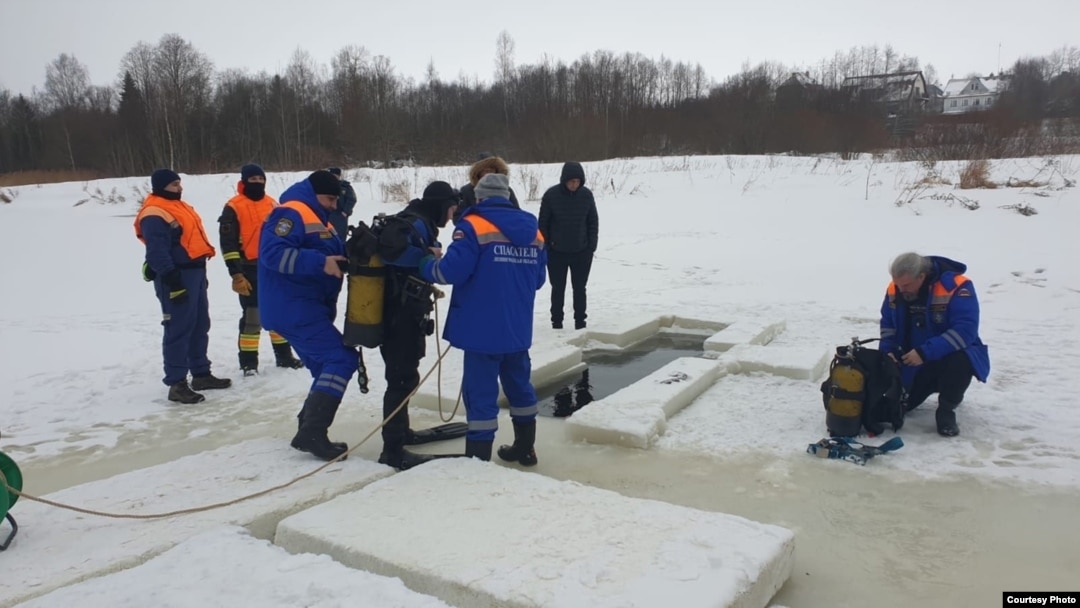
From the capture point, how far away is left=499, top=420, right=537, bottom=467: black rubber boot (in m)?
4.05

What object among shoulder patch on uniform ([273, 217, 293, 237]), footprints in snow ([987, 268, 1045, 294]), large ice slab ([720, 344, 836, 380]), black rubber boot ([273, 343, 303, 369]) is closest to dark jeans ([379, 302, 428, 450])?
shoulder patch on uniform ([273, 217, 293, 237])

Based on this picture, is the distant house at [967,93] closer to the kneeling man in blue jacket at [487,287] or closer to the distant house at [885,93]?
the distant house at [885,93]

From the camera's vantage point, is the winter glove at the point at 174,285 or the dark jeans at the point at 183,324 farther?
the dark jeans at the point at 183,324

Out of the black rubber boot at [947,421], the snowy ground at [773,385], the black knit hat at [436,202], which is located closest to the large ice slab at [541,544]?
the snowy ground at [773,385]

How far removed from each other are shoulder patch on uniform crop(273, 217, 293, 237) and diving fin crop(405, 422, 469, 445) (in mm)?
1481


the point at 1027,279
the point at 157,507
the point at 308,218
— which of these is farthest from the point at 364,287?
the point at 1027,279

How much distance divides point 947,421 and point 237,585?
4.14 metres

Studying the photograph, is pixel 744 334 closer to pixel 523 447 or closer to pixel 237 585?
pixel 523 447

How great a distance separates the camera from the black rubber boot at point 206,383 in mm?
5770

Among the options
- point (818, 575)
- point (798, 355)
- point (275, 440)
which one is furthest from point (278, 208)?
point (798, 355)

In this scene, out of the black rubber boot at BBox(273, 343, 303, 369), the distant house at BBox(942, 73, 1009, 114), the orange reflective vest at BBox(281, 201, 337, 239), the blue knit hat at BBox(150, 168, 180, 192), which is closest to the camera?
the orange reflective vest at BBox(281, 201, 337, 239)

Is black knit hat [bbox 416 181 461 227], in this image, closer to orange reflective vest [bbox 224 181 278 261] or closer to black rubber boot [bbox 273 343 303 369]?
orange reflective vest [bbox 224 181 278 261]

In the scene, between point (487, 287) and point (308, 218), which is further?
point (308, 218)

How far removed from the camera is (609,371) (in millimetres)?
6270
